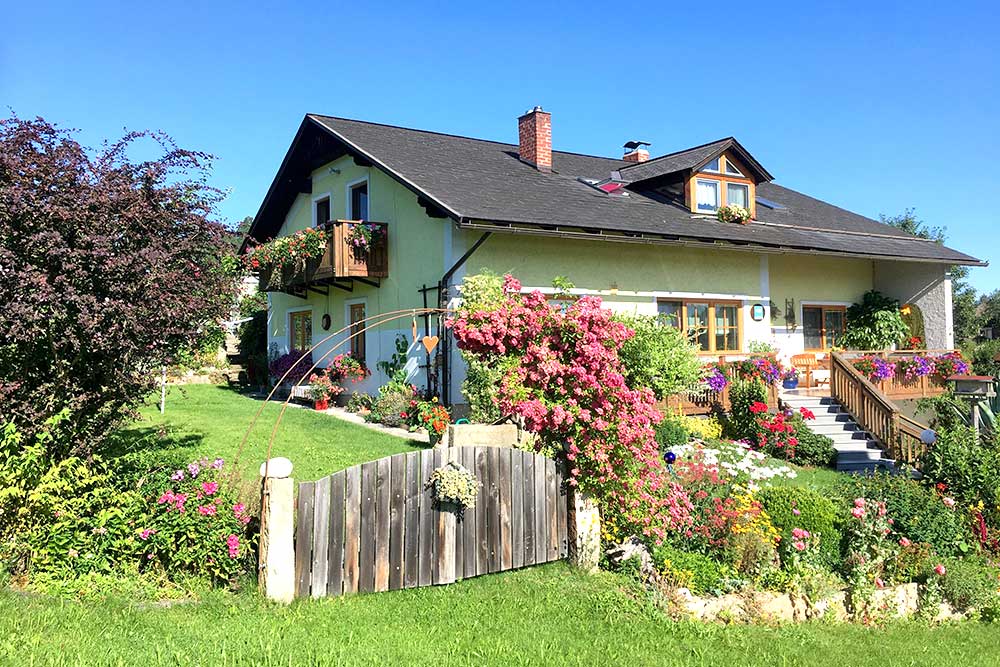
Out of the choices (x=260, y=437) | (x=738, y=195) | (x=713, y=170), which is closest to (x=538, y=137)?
(x=713, y=170)

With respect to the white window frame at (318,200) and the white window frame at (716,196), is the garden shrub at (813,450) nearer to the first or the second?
the white window frame at (716,196)

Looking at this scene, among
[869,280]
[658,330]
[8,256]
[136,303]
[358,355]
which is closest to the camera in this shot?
[8,256]

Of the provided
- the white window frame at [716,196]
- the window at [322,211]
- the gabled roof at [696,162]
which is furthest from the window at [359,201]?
the white window frame at [716,196]

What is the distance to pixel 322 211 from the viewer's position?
19828 mm

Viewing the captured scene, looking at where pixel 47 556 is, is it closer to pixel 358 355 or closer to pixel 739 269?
pixel 358 355

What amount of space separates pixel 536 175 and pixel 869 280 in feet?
33.8

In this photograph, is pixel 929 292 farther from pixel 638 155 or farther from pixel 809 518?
pixel 809 518

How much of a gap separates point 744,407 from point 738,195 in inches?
280

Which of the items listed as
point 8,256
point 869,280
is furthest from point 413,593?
point 869,280

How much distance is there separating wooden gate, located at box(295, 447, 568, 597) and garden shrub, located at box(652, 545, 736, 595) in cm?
93

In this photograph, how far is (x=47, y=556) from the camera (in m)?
5.53

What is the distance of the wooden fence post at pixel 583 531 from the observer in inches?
281

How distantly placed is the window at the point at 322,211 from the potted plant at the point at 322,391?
15.5ft

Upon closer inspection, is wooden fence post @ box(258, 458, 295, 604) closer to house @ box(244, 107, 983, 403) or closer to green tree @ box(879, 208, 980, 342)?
house @ box(244, 107, 983, 403)
